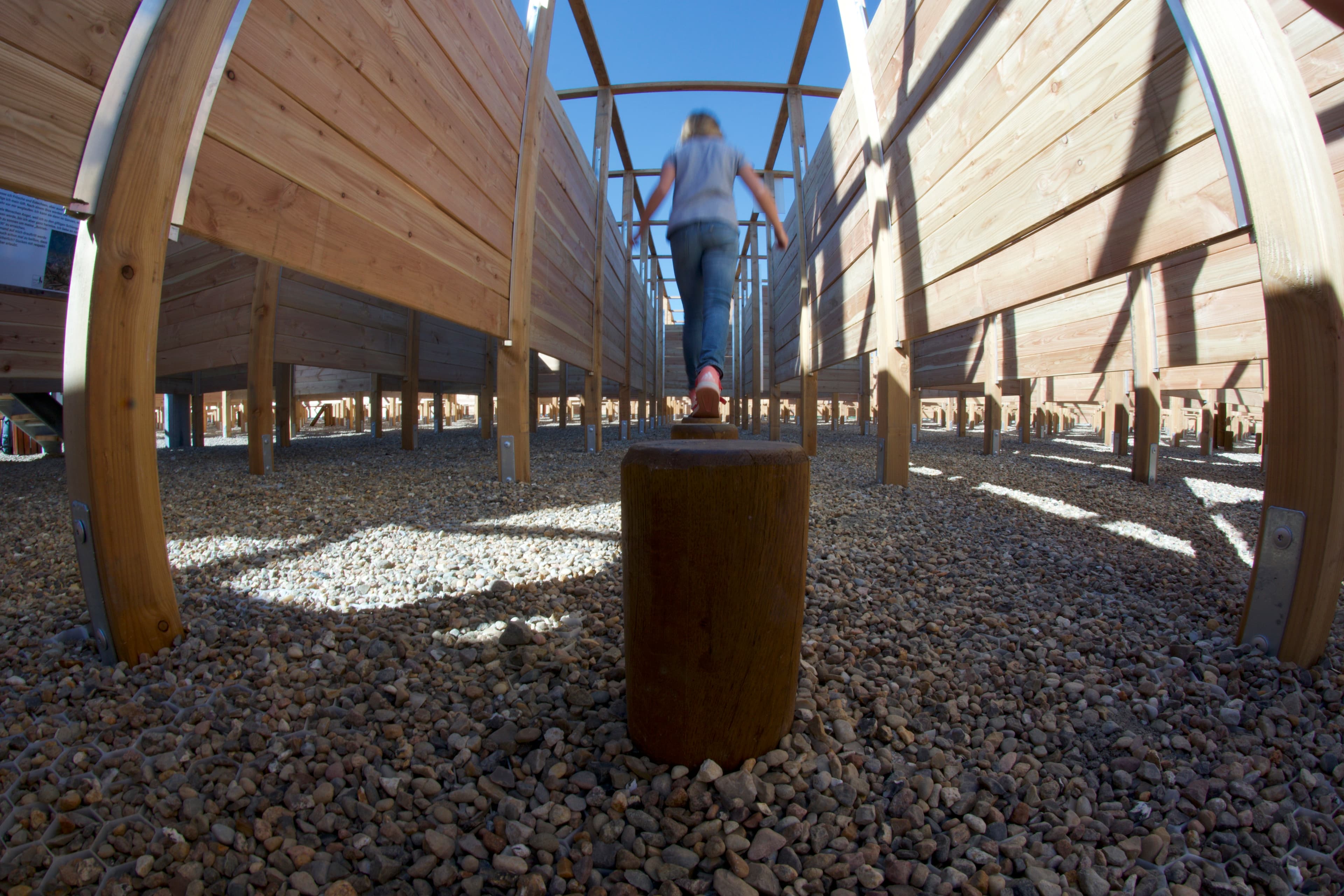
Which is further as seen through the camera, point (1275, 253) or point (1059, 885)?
point (1275, 253)

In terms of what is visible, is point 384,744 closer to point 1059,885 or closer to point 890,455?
point 1059,885

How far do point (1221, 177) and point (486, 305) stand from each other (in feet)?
10.1

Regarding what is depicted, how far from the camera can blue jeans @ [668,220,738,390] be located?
275cm

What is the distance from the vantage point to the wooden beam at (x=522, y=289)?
346cm

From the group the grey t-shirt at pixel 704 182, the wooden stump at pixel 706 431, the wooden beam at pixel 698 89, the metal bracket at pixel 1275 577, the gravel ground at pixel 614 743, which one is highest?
the wooden beam at pixel 698 89

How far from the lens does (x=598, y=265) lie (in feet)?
20.7

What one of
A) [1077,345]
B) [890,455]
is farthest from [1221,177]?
[1077,345]

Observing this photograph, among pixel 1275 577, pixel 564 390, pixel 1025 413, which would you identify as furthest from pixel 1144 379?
pixel 564 390

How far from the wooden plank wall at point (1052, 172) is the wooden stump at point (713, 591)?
142cm

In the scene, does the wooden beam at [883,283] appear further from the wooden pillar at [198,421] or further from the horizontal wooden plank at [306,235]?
the wooden pillar at [198,421]

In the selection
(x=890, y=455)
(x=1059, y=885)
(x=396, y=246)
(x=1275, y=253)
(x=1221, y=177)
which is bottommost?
(x=1059, y=885)

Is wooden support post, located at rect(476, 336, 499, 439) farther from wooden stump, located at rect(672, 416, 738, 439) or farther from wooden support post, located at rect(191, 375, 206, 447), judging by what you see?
wooden stump, located at rect(672, 416, 738, 439)

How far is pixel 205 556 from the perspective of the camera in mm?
1947

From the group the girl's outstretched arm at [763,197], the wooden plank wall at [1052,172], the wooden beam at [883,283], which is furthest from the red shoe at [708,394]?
the wooden beam at [883,283]
